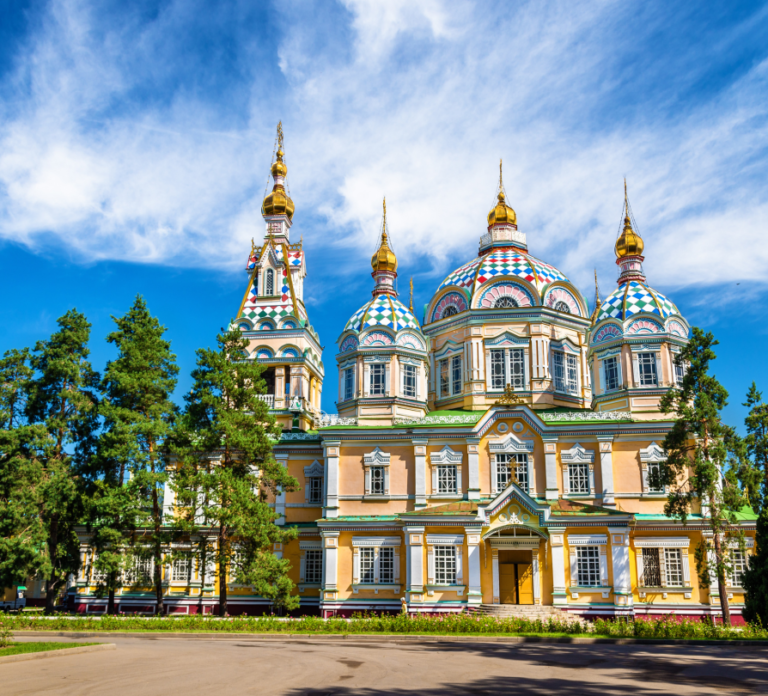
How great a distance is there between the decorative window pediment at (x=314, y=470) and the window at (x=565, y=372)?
12479 mm

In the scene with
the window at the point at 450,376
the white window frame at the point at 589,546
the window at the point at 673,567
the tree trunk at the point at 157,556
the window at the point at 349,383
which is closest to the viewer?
the tree trunk at the point at 157,556

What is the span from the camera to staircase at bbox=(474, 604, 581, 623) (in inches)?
1119

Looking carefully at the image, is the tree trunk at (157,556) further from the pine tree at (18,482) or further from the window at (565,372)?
the window at (565,372)

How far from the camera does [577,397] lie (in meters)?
38.1

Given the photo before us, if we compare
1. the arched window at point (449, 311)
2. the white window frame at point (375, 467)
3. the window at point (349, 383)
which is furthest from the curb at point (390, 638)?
the arched window at point (449, 311)

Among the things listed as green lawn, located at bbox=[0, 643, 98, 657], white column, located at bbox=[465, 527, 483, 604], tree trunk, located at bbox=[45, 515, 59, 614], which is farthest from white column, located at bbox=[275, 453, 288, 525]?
green lawn, located at bbox=[0, 643, 98, 657]

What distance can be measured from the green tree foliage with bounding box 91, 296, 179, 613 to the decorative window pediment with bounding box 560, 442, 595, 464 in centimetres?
1742

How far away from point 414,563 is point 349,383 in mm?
9645

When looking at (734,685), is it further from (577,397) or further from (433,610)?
(577,397)

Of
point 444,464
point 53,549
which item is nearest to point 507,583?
point 444,464

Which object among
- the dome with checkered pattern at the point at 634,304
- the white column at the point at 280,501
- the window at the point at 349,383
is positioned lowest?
the white column at the point at 280,501

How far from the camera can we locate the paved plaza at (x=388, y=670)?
40.0ft

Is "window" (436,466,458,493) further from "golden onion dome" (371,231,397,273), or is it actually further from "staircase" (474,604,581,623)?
"golden onion dome" (371,231,397,273)

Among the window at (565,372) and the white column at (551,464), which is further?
the window at (565,372)
